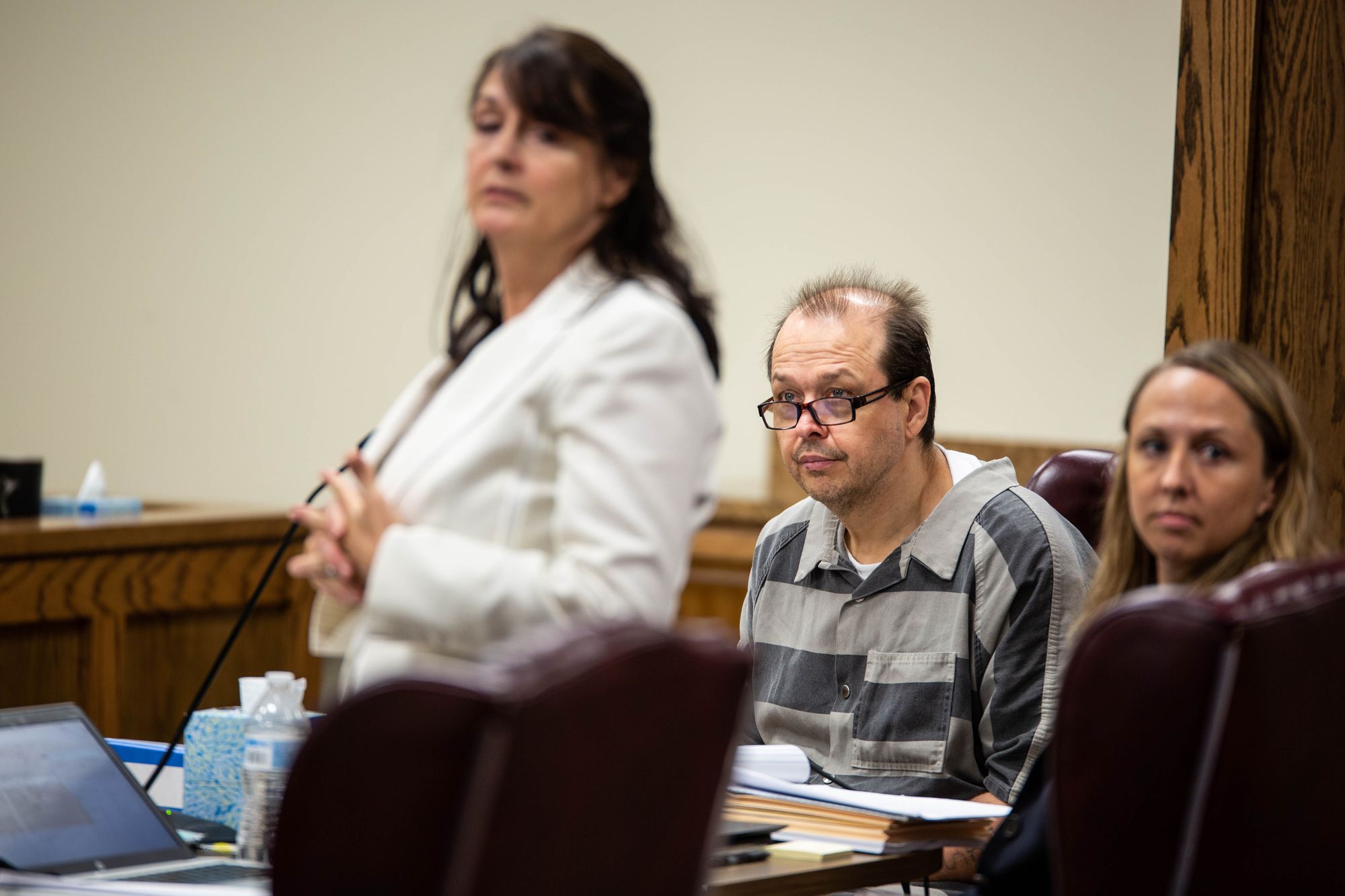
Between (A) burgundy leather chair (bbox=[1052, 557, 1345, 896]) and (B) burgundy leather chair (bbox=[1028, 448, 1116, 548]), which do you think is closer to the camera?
(A) burgundy leather chair (bbox=[1052, 557, 1345, 896])

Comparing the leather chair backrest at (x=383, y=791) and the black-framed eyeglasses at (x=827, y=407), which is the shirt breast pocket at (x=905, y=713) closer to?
the black-framed eyeglasses at (x=827, y=407)

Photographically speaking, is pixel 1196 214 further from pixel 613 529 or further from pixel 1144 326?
pixel 1144 326

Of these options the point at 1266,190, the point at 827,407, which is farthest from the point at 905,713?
the point at 1266,190

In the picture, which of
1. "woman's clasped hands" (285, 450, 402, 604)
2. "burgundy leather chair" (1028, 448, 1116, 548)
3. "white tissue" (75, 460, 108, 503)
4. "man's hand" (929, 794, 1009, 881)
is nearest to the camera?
"woman's clasped hands" (285, 450, 402, 604)

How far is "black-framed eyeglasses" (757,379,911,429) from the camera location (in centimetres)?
246

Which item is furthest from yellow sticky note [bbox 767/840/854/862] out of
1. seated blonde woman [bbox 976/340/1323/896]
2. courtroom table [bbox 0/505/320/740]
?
courtroom table [bbox 0/505/320/740]

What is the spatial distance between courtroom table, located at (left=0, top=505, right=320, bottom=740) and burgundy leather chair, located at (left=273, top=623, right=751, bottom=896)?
9.46 feet

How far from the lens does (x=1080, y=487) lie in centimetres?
261

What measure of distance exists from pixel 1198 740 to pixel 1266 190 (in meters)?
1.48

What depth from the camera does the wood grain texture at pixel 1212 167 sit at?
7.97ft

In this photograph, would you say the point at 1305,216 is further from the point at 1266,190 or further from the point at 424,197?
the point at 424,197

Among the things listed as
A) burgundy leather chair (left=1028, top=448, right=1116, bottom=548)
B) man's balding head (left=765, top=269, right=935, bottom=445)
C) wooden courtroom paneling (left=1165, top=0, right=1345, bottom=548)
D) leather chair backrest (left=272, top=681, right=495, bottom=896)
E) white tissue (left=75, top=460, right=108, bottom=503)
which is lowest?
white tissue (left=75, top=460, right=108, bottom=503)

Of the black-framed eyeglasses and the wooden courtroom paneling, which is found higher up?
the wooden courtroom paneling

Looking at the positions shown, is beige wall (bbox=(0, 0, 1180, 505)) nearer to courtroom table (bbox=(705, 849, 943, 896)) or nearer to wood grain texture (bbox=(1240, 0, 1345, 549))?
wood grain texture (bbox=(1240, 0, 1345, 549))
